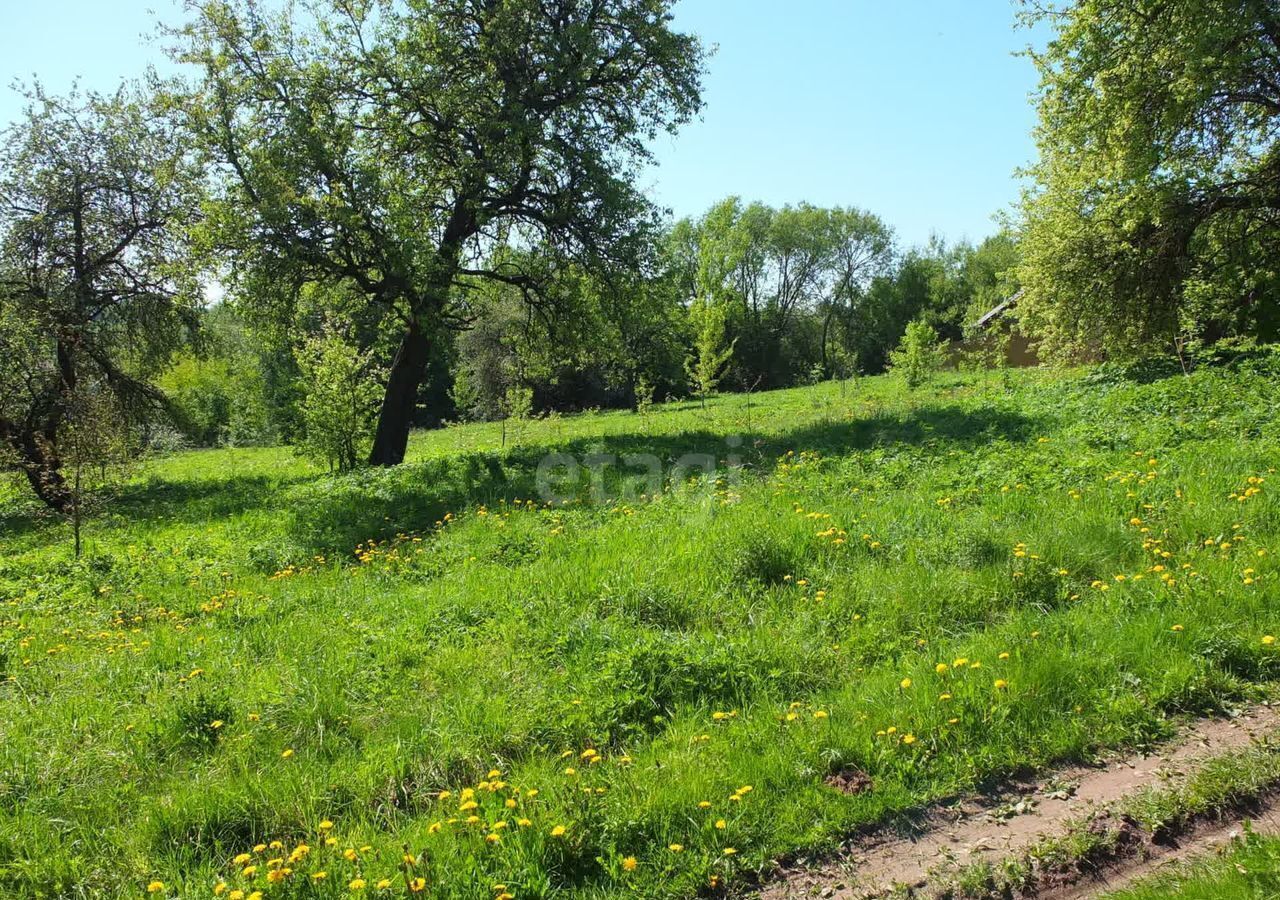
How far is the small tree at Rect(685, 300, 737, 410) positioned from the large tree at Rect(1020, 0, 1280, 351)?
381 inches

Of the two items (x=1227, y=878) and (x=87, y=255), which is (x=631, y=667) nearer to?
(x=1227, y=878)

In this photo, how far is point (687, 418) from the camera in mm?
20422

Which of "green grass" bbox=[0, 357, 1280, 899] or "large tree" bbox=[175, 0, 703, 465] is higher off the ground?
"large tree" bbox=[175, 0, 703, 465]

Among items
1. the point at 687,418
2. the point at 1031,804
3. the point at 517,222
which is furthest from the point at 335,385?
the point at 1031,804

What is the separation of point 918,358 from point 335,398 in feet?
55.9

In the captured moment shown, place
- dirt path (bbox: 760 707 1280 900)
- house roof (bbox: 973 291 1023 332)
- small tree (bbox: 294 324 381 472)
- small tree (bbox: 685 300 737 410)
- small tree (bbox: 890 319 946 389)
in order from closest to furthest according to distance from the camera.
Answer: dirt path (bbox: 760 707 1280 900) → small tree (bbox: 294 324 381 472) → house roof (bbox: 973 291 1023 332) → small tree (bbox: 685 300 737 410) → small tree (bbox: 890 319 946 389)

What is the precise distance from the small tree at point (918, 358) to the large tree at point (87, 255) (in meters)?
19.4

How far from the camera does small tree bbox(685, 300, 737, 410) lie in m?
23.2

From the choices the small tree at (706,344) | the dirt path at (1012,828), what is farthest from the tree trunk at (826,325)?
the dirt path at (1012,828)

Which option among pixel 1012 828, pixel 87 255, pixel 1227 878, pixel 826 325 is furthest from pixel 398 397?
pixel 826 325

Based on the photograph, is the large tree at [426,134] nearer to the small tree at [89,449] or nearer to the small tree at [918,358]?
the small tree at [89,449]

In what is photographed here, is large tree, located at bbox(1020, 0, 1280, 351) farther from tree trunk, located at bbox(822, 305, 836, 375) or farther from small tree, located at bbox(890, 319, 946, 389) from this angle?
tree trunk, located at bbox(822, 305, 836, 375)

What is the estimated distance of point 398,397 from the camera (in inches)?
639

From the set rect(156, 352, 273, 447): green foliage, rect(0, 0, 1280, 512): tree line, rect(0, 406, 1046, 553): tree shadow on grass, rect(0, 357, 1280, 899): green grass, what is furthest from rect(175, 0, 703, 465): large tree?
rect(156, 352, 273, 447): green foliage
